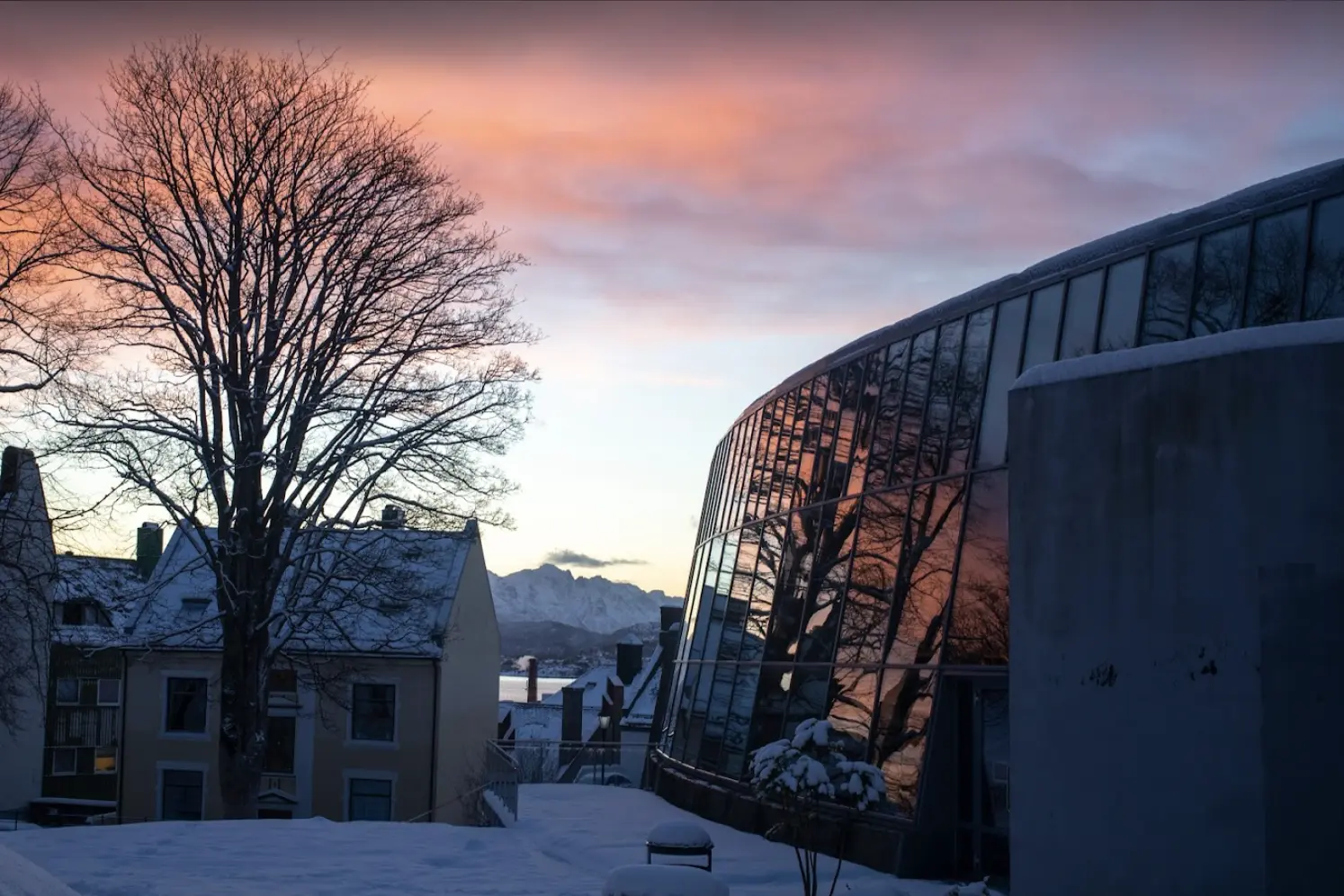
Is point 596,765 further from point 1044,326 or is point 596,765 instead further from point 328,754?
point 1044,326

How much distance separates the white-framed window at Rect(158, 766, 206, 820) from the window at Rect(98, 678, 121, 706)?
15199mm

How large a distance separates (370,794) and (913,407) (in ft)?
95.2

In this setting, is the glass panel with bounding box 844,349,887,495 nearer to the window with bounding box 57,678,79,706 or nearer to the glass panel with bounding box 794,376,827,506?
the glass panel with bounding box 794,376,827,506

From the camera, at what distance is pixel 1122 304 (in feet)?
49.9

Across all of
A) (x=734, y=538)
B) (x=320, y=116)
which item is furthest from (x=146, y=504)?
(x=734, y=538)

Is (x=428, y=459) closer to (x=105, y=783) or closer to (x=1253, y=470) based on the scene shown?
(x=1253, y=470)

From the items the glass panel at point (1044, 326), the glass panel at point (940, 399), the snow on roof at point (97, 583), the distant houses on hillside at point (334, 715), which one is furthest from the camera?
the distant houses on hillside at point (334, 715)

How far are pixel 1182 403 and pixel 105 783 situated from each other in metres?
55.0

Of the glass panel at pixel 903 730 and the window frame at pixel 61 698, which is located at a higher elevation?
the glass panel at pixel 903 730

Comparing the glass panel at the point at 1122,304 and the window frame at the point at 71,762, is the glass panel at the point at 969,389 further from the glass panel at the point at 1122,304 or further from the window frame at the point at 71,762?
the window frame at the point at 71,762

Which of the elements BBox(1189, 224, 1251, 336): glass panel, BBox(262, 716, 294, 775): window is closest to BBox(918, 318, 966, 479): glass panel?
BBox(1189, 224, 1251, 336): glass panel

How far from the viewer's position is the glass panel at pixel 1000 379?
1659cm

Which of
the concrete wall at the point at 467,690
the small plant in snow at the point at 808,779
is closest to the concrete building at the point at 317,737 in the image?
the concrete wall at the point at 467,690

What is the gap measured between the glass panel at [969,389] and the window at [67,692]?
4809 cm
